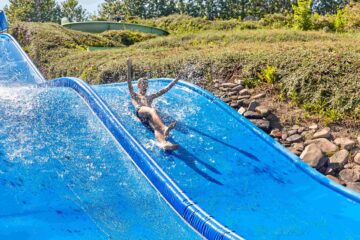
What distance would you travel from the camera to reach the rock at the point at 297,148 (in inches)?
238

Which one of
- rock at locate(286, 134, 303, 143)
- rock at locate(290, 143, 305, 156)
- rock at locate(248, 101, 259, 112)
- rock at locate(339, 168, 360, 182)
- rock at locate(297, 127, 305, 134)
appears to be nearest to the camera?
rock at locate(339, 168, 360, 182)

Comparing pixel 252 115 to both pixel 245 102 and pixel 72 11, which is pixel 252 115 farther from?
pixel 72 11

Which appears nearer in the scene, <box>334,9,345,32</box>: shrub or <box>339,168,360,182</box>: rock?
<box>339,168,360,182</box>: rock

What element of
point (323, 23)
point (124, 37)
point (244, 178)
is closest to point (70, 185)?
point (244, 178)

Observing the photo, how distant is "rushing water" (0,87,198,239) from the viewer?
12.7 feet

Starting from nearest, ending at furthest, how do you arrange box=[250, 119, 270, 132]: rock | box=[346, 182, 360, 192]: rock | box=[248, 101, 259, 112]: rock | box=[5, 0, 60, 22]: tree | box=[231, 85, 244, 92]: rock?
box=[346, 182, 360, 192]: rock
box=[250, 119, 270, 132]: rock
box=[248, 101, 259, 112]: rock
box=[231, 85, 244, 92]: rock
box=[5, 0, 60, 22]: tree

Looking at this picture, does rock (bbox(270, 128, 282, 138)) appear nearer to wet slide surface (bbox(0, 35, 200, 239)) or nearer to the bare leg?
the bare leg

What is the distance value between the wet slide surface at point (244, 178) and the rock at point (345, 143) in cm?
66

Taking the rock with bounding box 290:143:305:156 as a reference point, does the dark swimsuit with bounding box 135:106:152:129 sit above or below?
above

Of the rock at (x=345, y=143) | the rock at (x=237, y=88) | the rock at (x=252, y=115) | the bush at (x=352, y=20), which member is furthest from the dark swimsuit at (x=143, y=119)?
the bush at (x=352, y=20)

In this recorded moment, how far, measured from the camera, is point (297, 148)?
240 inches

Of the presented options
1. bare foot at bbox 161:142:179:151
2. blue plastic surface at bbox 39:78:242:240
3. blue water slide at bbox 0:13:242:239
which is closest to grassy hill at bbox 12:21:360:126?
bare foot at bbox 161:142:179:151

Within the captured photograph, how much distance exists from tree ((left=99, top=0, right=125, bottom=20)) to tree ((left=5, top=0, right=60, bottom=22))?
4.37m

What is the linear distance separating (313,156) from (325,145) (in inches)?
11.6
